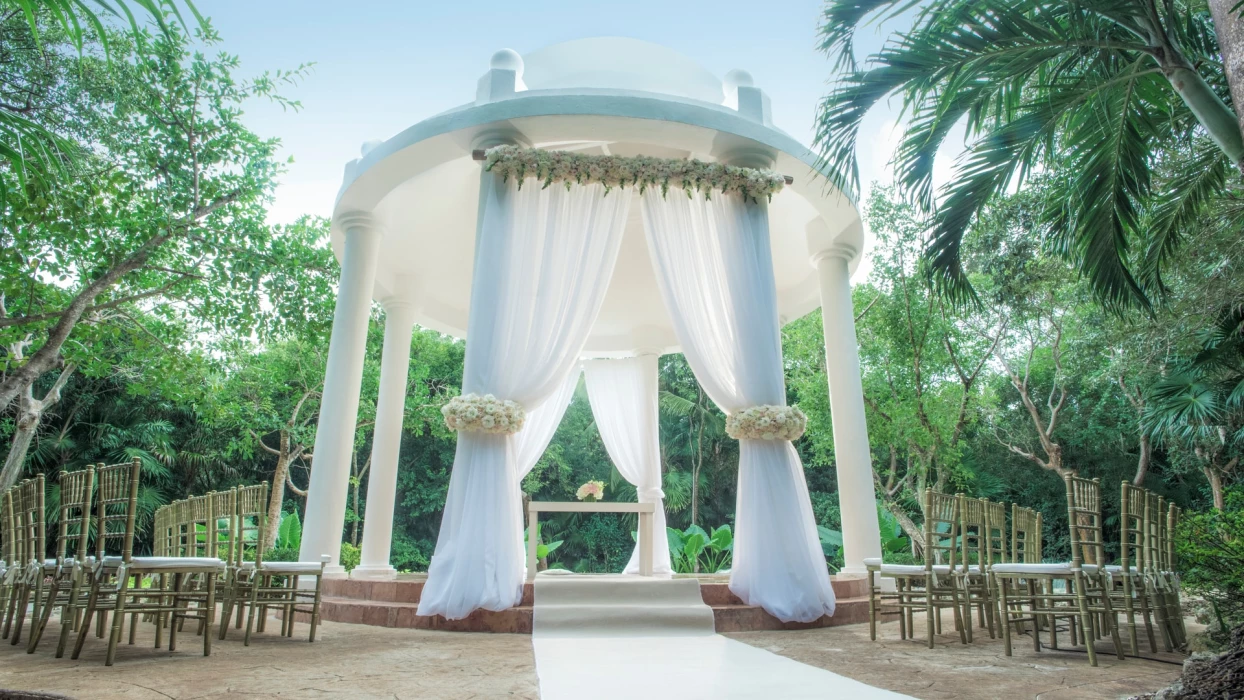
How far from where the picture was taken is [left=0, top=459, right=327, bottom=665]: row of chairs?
4062mm

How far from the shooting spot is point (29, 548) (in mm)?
4828

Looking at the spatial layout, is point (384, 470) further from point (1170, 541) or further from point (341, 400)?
point (1170, 541)

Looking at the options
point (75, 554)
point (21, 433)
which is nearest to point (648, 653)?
point (75, 554)

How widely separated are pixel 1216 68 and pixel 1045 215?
139 centimetres

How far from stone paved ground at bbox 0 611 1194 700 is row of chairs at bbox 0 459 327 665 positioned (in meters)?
0.19

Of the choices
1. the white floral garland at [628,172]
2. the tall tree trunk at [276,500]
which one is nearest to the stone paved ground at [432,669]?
the white floral garland at [628,172]

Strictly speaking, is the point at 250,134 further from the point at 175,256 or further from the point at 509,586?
the point at 509,586

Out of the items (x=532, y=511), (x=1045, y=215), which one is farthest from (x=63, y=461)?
(x=1045, y=215)

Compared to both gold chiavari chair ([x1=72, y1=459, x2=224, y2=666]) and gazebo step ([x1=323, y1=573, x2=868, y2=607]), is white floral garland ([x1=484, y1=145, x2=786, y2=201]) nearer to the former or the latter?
gazebo step ([x1=323, y1=573, x2=868, y2=607])

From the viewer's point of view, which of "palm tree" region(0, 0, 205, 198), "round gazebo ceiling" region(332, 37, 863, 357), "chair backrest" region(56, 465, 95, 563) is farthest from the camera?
"round gazebo ceiling" region(332, 37, 863, 357)

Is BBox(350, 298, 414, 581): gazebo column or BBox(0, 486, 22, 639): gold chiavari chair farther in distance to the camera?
BBox(350, 298, 414, 581): gazebo column

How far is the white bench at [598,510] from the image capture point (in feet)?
21.2

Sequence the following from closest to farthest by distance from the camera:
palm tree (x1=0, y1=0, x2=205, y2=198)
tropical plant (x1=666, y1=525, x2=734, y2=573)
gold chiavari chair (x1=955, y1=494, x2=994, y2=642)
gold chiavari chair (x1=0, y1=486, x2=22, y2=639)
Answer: palm tree (x1=0, y1=0, x2=205, y2=198) → gold chiavari chair (x1=0, y1=486, x2=22, y2=639) → gold chiavari chair (x1=955, y1=494, x2=994, y2=642) → tropical plant (x1=666, y1=525, x2=734, y2=573)

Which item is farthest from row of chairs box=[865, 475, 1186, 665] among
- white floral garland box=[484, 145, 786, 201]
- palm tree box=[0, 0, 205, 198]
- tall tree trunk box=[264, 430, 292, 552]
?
tall tree trunk box=[264, 430, 292, 552]
